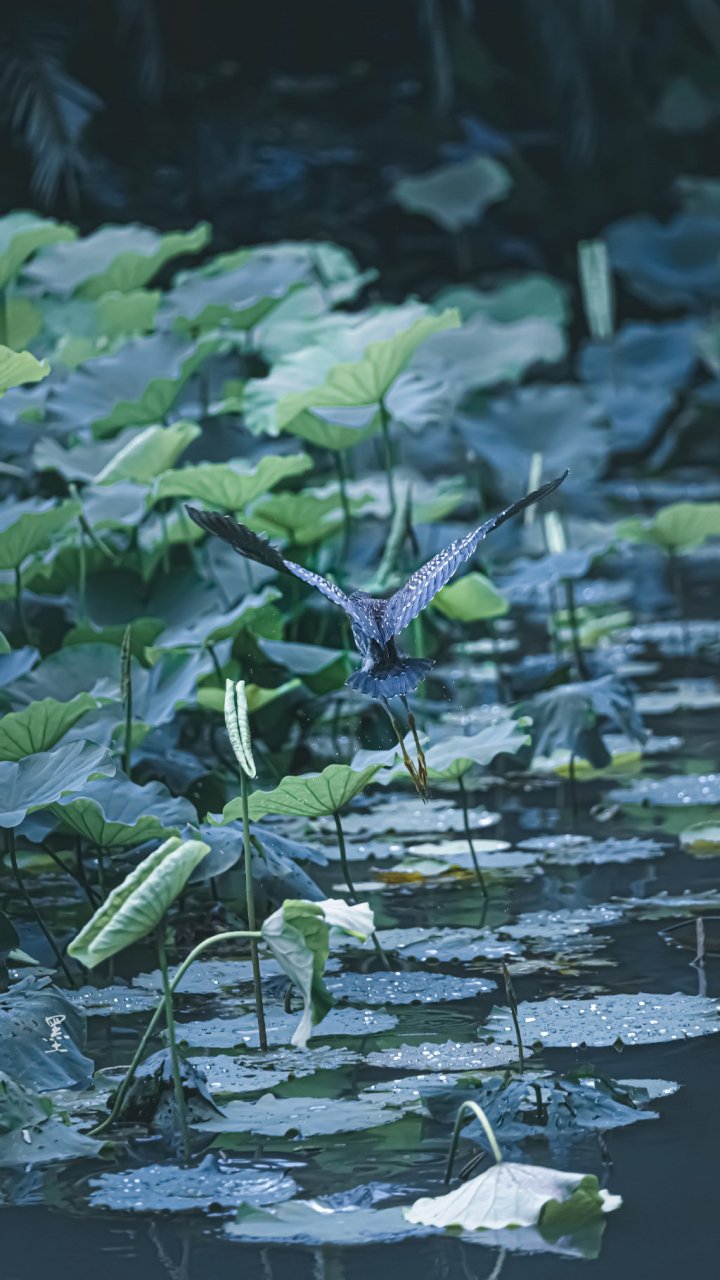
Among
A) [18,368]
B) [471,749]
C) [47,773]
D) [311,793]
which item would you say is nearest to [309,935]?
[311,793]

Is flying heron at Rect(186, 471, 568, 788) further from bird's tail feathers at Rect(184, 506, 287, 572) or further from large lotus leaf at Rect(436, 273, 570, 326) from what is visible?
large lotus leaf at Rect(436, 273, 570, 326)

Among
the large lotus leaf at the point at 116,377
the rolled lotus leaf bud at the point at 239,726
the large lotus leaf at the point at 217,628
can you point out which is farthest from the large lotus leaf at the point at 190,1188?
the large lotus leaf at the point at 116,377

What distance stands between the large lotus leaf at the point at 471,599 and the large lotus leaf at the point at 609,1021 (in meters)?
1.38

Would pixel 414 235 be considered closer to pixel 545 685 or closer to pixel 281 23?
pixel 281 23

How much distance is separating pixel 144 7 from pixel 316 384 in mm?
5720

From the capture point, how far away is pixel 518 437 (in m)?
5.02

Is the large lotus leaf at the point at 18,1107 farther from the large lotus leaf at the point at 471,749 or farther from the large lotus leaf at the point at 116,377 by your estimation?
the large lotus leaf at the point at 116,377

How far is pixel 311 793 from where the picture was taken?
224 centimetres

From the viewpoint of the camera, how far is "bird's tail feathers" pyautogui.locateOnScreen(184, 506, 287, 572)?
7.19ft

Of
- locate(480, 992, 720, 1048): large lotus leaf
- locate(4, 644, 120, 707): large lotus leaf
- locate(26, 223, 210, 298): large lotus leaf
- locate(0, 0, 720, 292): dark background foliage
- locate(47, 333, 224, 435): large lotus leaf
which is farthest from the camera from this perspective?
locate(0, 0, 720, 292): dark background foliage

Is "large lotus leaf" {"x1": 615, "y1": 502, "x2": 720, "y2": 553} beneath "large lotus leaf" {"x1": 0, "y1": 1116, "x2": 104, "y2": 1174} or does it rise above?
beneath

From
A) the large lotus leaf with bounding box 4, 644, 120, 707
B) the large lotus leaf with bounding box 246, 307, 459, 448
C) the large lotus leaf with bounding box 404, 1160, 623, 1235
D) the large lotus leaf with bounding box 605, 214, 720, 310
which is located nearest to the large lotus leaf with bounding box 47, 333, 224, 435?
the large lotus leaf with bounding box 246, 307, 459, 448

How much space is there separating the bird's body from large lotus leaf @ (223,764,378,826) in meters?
0.10

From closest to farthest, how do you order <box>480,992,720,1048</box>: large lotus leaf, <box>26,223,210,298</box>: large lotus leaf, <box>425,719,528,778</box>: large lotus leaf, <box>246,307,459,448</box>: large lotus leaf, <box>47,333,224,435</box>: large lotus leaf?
<box>480,992,720,1048</box>: large lotus leaf → <box>425,719,528,778</box>: large lotus leaf → <box>246,307,459,448</box>: large lotus leaf → <box>47,333,224,435</box>: large lotus leaf → <box>26,223,210,298</box>: large lotus leaf
